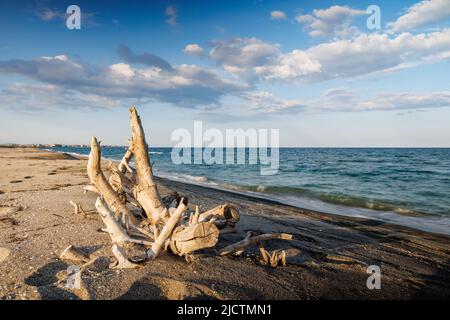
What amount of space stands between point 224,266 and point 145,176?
2588 millimetres

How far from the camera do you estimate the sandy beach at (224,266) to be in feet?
13.5

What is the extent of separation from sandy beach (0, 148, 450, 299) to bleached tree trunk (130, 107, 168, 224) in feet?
3.33

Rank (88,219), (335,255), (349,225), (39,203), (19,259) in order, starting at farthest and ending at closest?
1. (349,225)
2. (39,203)
3. (88,219)
4. (335,255)
5. (19,259)

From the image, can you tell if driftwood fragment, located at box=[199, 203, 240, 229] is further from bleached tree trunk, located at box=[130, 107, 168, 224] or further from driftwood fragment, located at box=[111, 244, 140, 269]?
driftwood fragment, located at box=[111, 244, 140, 269]

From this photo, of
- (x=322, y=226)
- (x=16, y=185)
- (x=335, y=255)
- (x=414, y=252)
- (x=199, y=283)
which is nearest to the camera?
(x=199, y=283)

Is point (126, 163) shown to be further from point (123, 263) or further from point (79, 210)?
point (123, 263)

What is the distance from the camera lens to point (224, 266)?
5.02 meters

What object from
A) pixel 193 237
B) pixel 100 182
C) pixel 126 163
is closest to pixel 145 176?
pixel 100 182

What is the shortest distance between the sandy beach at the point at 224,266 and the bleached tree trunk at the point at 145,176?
1.02 m

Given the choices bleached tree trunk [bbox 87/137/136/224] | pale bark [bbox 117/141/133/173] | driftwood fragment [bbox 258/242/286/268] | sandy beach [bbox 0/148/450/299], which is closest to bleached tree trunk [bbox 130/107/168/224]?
bleached tree trunk [bbox 87/137/136/224]

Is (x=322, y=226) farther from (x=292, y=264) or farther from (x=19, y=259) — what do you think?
(x=19, y=259)

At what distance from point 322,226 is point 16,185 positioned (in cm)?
1210
